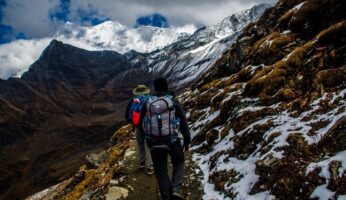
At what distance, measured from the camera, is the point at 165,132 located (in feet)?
36.1

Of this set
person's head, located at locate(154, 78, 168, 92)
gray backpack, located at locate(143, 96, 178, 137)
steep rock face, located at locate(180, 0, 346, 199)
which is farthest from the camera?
steep rock face, located at locate(180, 0, 346, 199)

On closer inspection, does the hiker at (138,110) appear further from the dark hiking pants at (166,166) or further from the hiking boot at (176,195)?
the hiking boot at (176,195)

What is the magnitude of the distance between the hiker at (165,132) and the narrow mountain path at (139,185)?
4485 mm

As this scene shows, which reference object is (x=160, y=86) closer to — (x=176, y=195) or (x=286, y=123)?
(x=176, y=195)

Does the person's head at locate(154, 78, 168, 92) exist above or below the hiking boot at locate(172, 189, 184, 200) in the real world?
above

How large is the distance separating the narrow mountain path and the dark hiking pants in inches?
171

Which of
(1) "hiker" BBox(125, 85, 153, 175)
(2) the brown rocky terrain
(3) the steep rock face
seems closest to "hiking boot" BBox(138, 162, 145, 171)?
(1) "hiker" BBox(125, 85, 153, 175)

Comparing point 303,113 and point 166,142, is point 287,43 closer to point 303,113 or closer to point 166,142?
point 303,113

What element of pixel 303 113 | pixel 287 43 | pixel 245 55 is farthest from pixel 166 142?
pixel 245 55

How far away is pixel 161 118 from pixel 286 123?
29.0ft

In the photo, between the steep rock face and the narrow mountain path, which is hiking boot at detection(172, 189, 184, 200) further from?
the narrow mountain path

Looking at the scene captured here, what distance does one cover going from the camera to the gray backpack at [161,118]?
11.0 meters

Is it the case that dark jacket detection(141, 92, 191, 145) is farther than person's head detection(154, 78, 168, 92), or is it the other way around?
person's head detection(154, 78, 168, 92)

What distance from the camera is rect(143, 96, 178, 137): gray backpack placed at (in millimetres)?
11039
